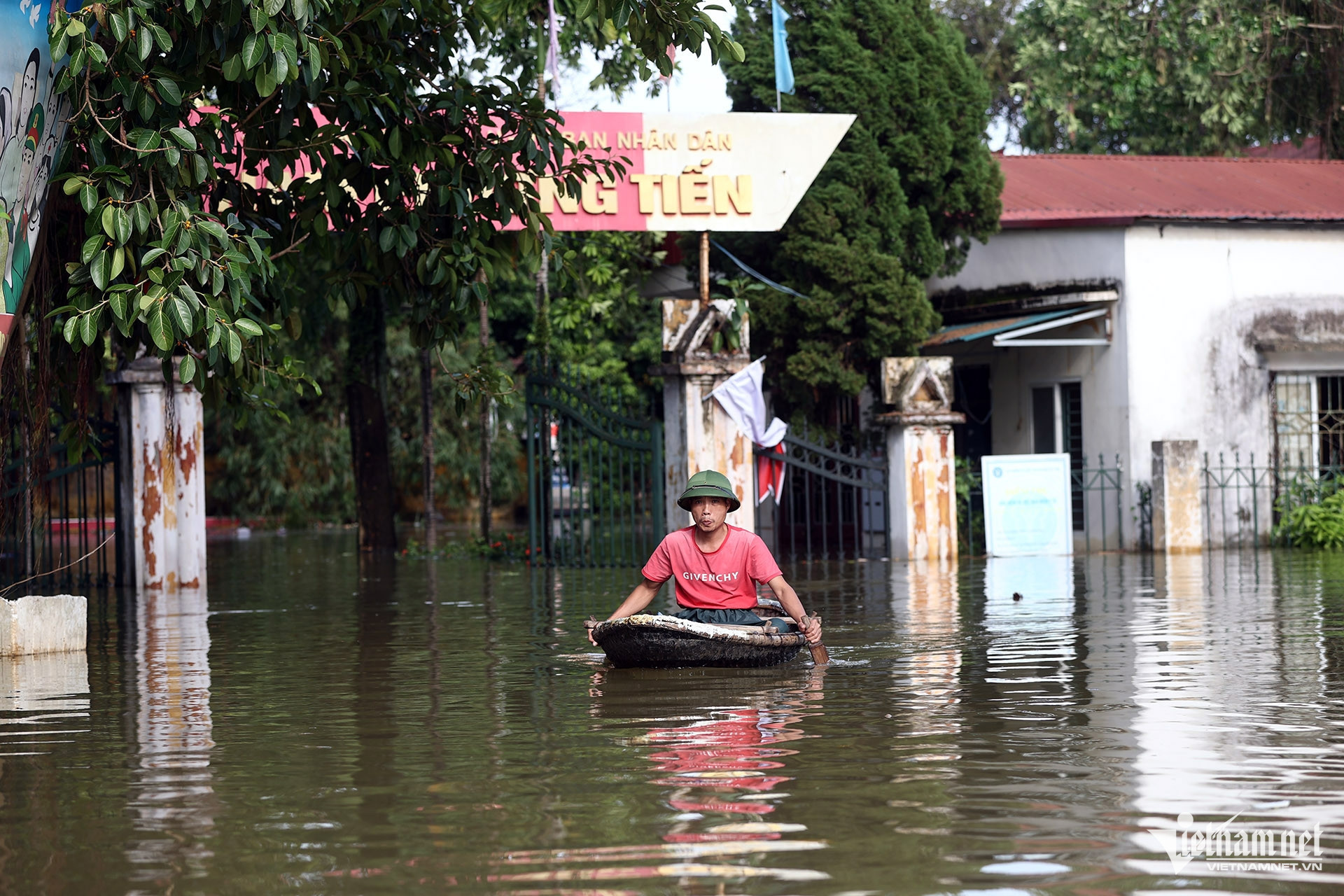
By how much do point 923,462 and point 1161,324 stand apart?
423cm

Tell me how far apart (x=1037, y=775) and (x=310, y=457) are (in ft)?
108

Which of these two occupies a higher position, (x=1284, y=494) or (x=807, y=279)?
(x=807, y=279)

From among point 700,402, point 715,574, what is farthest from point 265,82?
point 700,402

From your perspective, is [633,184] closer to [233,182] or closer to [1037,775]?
[233,182]

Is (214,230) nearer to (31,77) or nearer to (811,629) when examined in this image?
(31,77)

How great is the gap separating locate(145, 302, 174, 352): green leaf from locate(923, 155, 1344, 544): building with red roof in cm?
1490

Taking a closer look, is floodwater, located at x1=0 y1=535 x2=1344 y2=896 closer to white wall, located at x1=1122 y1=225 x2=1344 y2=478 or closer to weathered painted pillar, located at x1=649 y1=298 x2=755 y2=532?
weathered painted pillar, located at x1=649 y1=298 x2=755 y2=532

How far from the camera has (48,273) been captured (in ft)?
40.3

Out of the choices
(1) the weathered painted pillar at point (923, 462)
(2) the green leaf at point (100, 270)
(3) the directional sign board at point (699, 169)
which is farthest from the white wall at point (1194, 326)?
(2) the green leaf at point (100, 270)

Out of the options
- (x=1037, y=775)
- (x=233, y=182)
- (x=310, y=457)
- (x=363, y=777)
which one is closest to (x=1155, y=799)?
(x=1037, y=775)

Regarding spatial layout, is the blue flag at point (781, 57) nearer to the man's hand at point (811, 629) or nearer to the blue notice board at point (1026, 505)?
the blue notice board at point (1026, 505)

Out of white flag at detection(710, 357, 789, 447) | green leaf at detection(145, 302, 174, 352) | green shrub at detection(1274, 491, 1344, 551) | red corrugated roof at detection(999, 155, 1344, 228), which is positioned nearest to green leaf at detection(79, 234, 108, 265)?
green leaf at detection(145, 302, 174, 352)
